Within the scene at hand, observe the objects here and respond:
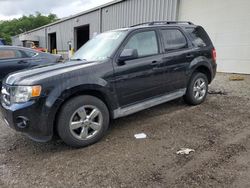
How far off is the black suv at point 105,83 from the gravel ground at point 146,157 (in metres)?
0.36

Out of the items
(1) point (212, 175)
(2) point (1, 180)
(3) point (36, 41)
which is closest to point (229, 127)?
(1) point (212, 175)

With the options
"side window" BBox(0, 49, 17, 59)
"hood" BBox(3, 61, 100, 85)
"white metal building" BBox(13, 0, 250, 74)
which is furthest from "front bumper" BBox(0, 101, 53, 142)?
"white metal building" BBox(13, 0, 250, 74)

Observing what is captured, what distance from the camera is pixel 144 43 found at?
447 centimetres

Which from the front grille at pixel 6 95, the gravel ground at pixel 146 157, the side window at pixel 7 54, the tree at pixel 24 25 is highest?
the tree at pixel 24 25

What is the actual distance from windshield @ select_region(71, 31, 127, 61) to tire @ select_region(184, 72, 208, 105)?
2027mm

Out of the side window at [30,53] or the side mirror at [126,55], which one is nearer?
the side mirror at [126,55]

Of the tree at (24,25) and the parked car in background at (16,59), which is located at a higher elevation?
the tree at (24,25)

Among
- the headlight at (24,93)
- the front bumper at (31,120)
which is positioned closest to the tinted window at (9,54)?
the headlight at (24,93)

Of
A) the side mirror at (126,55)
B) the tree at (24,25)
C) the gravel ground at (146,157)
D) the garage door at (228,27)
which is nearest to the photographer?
the gravel ground at (146,157)

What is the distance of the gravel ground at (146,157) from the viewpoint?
9.33 ft

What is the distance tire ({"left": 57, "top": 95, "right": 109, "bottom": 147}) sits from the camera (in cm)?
345

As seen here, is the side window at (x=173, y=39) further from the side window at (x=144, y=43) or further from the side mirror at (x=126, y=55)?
the side mirror at (x=126, y=55)

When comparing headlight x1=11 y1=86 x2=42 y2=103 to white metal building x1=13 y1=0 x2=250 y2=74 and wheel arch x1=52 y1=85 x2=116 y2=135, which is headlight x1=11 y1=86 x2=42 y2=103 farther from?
white metal building x1=13 y1=0 x2=250 y2=74

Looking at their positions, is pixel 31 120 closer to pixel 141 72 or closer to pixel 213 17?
pixel 141 72
